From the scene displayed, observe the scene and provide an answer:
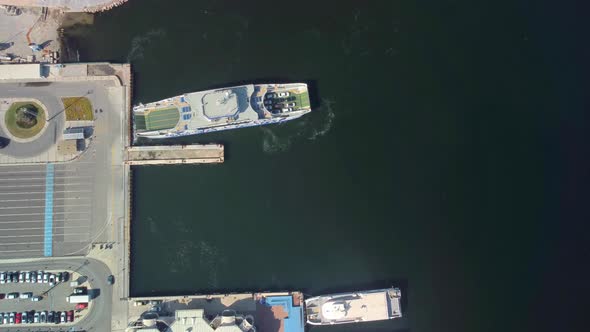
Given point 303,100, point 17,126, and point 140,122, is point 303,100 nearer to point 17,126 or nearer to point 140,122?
point 140,122

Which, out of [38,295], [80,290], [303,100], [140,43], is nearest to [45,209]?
[38,295]

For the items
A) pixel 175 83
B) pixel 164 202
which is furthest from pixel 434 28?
pixel 164 202

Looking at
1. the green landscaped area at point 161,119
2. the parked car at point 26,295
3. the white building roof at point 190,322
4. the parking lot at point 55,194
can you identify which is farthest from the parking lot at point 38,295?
the green landscaped area at point 161,119

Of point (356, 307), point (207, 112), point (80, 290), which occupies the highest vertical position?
point (207, 112)

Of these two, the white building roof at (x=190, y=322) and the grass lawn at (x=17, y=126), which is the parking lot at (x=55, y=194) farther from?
the white building roof at (x=190, y=322)

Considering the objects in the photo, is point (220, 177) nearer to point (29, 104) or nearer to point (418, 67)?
point (29, 104)

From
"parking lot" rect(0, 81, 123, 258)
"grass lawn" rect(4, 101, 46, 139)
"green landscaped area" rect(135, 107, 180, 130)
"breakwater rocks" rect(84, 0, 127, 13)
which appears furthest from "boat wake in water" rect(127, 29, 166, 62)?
"grass lawn" rect(4, 101, 46, 139)
